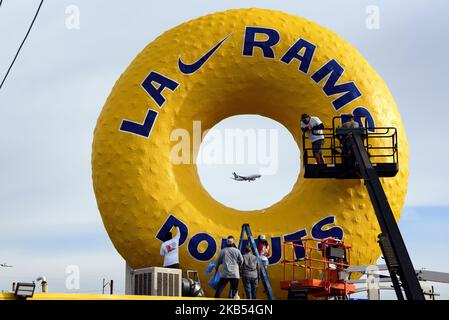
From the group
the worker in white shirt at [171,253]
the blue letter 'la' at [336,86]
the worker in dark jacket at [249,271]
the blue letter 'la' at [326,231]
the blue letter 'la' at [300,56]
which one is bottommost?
the worker in dark jacket at [249,271]

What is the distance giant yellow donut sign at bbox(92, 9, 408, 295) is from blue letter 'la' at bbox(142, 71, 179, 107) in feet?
0.08

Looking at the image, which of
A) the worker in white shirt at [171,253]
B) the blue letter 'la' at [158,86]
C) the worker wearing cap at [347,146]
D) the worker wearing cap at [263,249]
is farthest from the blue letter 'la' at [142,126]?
the worker wearing cap at [347,146]

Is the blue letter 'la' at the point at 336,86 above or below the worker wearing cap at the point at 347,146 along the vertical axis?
above

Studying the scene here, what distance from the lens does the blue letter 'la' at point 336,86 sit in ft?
63.4

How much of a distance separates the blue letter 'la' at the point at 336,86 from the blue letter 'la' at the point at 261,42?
1.23 meters

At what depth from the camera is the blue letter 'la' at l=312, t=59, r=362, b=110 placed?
19312mm

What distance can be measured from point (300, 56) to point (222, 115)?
244cm

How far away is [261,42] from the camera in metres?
19.6

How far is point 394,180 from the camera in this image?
19.3m

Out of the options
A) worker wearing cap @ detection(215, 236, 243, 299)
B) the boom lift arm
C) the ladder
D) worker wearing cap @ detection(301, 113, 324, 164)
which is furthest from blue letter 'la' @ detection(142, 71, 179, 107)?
worker wearing cap @ detection(215, 236, 243, 299)

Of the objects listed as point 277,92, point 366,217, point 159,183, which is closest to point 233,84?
point 277,92

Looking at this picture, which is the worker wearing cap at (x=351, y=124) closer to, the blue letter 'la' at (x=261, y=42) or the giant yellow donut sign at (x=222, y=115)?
the giant yellow donut sign at (x=222, y=115)
